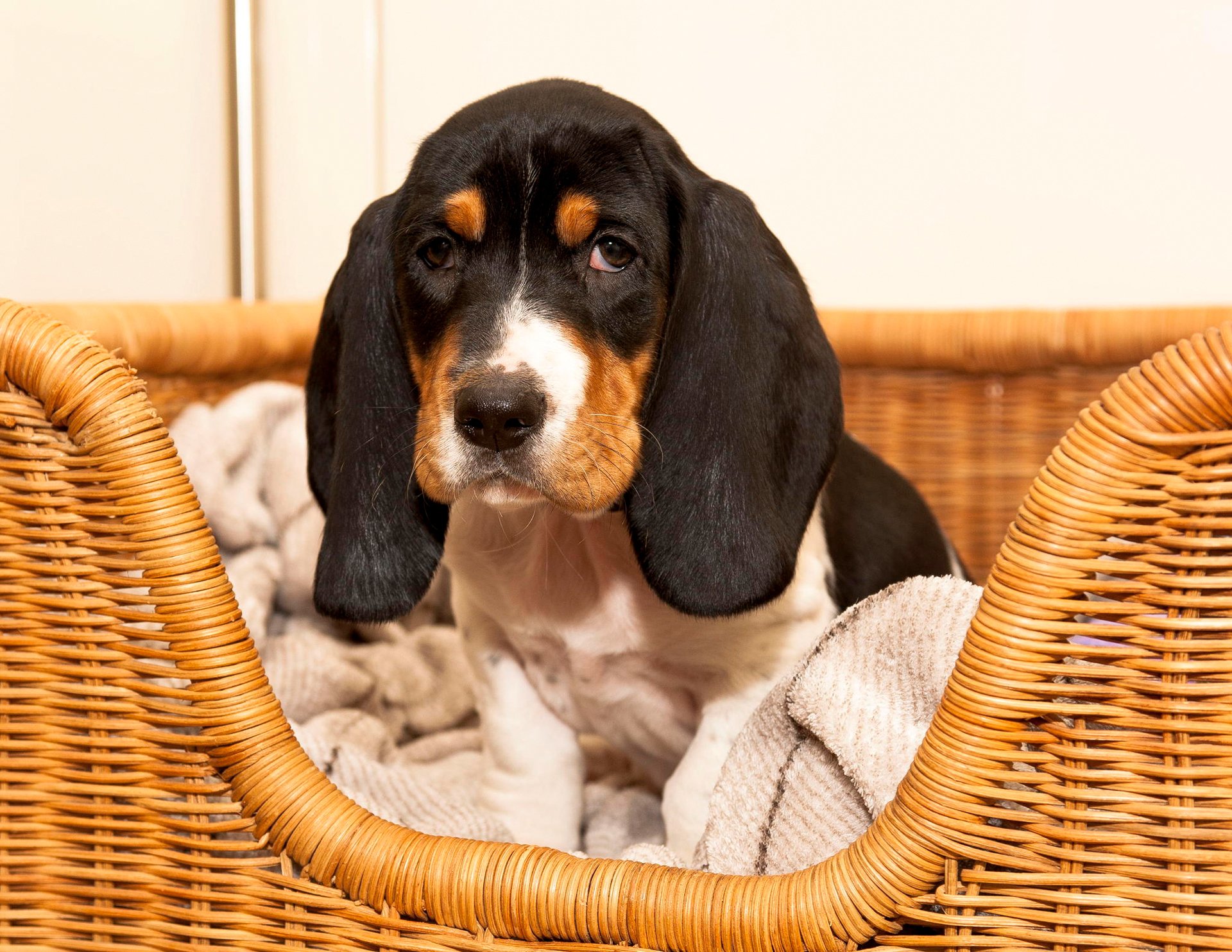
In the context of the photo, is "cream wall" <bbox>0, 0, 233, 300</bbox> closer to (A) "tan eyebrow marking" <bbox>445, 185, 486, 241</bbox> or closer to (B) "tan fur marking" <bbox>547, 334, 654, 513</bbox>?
(A) "tan eyebrow marking" <bbox>445, 185, 486, 241</bbox>

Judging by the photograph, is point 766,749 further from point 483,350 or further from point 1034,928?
point 483,350

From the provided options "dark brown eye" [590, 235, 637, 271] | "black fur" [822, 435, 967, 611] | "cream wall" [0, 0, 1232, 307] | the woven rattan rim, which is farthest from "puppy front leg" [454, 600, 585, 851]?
"cream wall" [0, 0, 1232, 307]

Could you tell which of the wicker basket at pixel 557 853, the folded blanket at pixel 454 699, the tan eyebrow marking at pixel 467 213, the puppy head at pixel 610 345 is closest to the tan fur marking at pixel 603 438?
the puppy head at pixel 610 345

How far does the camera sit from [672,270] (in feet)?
5.91

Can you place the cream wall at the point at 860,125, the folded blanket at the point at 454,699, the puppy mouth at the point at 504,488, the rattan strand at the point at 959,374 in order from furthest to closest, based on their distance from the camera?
the cream wall at the point at 860,125, the rattan strand at the point at 959,374, the puppy mouth at the point at 504,488, the folded blanket at the point at 454,699

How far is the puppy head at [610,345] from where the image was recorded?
5.45 ft

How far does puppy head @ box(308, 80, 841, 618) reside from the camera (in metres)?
1.66

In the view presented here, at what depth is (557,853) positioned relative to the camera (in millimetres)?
1435

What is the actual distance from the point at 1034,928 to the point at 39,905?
1.26 metres

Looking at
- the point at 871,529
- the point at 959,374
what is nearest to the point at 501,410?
the point at 871,529

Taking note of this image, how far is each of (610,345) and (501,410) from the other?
262 mm

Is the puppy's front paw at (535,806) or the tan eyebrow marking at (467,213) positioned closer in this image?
the tan eyebrow marking at (467,213)

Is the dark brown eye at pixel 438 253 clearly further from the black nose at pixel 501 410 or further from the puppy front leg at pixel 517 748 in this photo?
the puppy front leg at pixel 517 748

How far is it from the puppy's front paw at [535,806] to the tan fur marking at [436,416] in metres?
0.64
